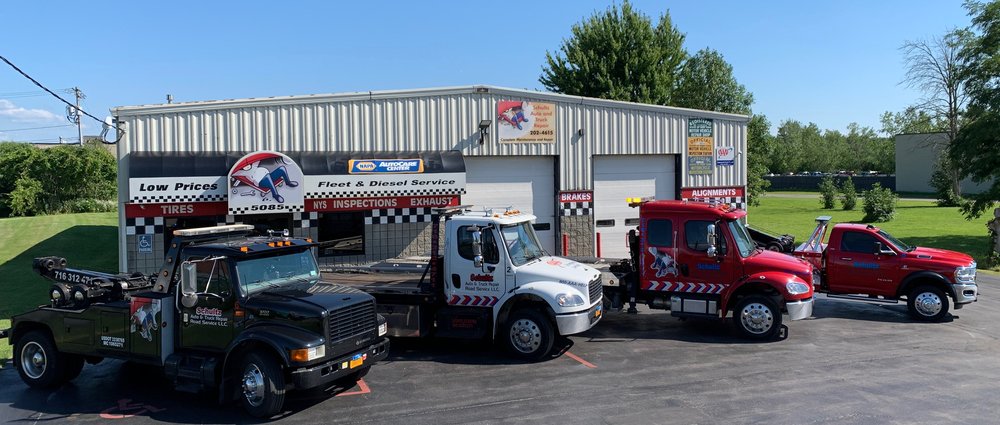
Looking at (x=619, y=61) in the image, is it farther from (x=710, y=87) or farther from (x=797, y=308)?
(x=797, y=308)

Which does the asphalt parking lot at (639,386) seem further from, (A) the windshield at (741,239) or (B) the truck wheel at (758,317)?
(A) the windshield at (741,239)

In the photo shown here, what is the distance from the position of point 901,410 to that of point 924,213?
3929cm

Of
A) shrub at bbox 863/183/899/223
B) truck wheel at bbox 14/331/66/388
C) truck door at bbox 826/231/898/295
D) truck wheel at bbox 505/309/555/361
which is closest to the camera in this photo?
truck wheel at bbox 14/331/66/388

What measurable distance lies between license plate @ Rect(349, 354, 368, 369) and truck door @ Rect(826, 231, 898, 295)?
10.1 meters

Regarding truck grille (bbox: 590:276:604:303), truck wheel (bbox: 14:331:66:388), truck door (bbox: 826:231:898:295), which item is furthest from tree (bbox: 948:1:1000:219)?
truck wheel (bbox: 14:331:66:388)

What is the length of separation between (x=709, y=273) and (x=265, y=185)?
9.83 meters

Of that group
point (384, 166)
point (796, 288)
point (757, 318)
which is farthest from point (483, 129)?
point (796, 288)

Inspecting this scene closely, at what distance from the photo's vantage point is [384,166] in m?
17.4

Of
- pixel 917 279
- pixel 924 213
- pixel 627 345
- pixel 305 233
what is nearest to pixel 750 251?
pixel 627 345

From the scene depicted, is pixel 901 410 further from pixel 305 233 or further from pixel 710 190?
pixel 710 190

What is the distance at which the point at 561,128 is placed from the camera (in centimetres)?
2027

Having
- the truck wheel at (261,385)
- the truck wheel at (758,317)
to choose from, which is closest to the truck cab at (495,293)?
the truck wheel at (758,317)

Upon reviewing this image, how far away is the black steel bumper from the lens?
7852 mm

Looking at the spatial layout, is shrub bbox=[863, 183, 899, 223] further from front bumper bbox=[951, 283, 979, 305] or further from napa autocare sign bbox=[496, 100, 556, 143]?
front bumper bbox=[951, 283, 979, 305]
